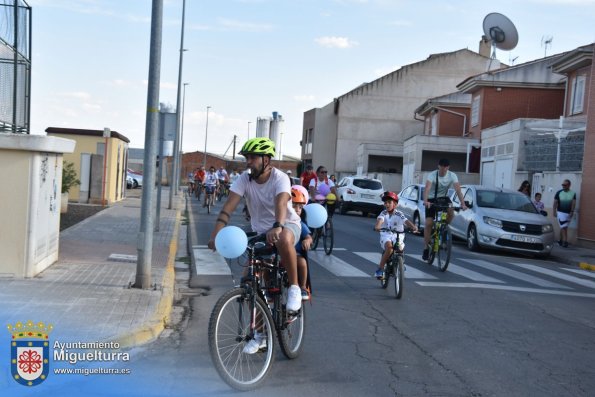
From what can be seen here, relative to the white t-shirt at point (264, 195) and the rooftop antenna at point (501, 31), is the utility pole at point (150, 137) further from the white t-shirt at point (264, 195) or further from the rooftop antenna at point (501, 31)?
the rooftop antenna at point (501, 31)

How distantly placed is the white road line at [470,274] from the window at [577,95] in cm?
1694

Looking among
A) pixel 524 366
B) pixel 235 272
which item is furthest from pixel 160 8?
pixel 524 366

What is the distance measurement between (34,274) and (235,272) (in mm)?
3496

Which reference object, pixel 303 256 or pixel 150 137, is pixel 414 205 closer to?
pixel 150 137

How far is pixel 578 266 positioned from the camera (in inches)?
619

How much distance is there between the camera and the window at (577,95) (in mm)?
27317

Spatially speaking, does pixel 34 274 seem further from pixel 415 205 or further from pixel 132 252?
pixel 415 205

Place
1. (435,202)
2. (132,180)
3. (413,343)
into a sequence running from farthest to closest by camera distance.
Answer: (132,180) → (435,202) → (413,343)

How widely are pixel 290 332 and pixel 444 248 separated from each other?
657 centimetres

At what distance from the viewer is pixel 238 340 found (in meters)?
5.23

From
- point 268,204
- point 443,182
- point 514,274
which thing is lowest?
point 514,274

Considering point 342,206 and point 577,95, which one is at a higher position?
point 577,95

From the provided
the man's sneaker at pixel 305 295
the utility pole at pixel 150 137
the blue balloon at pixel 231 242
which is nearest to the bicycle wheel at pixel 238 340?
the blue balloon at pixel 231 242

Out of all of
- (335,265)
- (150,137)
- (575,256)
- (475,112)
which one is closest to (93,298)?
(150,137)
